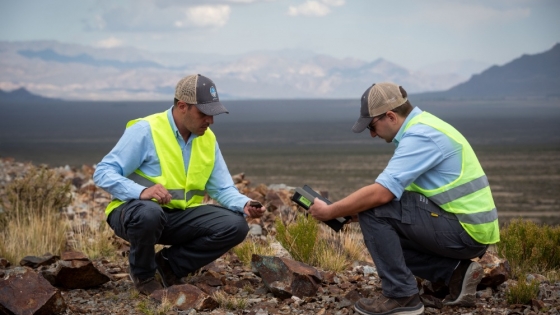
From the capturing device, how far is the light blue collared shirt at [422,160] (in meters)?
5.17

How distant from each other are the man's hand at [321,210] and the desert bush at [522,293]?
160 centimetres

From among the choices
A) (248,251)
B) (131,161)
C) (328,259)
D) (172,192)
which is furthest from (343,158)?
(131,161)

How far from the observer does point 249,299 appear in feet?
19.8

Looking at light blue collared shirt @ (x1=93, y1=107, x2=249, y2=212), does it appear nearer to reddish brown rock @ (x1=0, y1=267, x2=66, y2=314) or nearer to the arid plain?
reddish brown rock @ (x1=0, y1=267, x2=66, y2=314)

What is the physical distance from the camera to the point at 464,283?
18.5ft

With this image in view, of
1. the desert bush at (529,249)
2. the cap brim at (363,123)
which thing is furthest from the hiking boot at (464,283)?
the desert bush at (529,249)

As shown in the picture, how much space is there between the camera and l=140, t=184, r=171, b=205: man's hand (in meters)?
5.77

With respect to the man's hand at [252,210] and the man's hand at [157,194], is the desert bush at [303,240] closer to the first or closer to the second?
the man's hand at [252,210]

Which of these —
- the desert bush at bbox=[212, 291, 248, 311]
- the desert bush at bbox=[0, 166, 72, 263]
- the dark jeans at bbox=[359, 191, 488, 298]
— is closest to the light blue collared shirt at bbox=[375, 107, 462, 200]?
the dark jeans at bbox=[359, 191, 488, 298]

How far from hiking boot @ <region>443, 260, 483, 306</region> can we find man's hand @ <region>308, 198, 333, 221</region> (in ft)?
3.62

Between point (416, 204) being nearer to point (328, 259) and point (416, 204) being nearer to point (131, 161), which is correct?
point (328, 259)

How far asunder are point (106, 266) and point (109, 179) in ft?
5.36

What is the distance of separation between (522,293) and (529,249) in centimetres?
194

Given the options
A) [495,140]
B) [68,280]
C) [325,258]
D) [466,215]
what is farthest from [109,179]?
[495,140]
